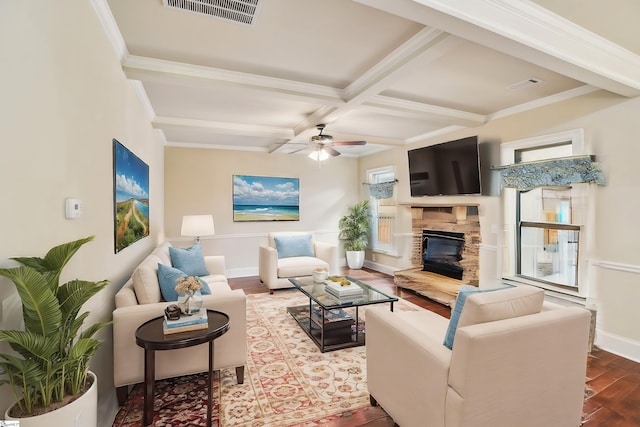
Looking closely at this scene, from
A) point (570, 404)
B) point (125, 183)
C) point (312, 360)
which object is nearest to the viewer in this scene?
point (570, 404)

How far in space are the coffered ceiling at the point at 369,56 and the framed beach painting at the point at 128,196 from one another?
2.38ft

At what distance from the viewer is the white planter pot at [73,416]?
38.2 inches

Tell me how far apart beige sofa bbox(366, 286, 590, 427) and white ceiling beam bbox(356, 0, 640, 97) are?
59.0 inches

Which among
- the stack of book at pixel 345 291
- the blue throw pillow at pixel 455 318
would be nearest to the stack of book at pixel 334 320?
the stack of book at pixel 345 291

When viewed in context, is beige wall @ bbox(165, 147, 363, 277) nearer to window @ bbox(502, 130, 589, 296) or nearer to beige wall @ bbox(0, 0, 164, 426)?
beige wall @ bbox(0, 0, 164, 426)

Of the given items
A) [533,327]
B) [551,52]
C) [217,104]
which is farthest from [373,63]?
[533,327]

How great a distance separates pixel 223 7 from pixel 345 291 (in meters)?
2.60

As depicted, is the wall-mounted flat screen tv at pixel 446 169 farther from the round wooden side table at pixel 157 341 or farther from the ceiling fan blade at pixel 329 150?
the round wooden side table at pixel 157 341

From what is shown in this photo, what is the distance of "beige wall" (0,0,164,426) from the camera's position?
109 cm

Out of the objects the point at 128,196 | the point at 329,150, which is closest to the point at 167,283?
the point at 128,196

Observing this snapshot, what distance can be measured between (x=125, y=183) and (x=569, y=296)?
4.51 m

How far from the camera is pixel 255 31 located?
7.12 ft

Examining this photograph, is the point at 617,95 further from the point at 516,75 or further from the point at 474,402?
the point at 474,402

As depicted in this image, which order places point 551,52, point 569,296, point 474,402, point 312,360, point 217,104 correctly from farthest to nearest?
point 217,104
point 569,296
point 312,360
point 551,52
point 474,402
